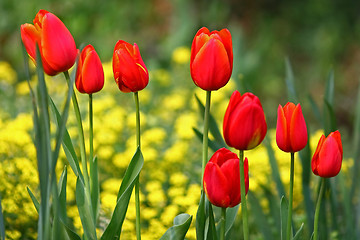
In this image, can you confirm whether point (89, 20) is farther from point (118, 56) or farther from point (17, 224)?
point (118, 56)

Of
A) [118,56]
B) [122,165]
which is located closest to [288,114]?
[118,56]

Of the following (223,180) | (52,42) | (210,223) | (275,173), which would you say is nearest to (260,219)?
(275,173)

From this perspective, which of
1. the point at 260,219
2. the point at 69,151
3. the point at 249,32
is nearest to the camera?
the point at 69,151

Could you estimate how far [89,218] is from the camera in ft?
3.71

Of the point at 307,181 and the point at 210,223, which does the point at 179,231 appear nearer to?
the point at 210,223

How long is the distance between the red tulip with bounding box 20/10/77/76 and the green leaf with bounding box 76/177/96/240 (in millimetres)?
250

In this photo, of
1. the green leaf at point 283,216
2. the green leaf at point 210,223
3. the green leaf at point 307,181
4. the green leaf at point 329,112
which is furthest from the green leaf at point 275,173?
the green leaf at point 210,223

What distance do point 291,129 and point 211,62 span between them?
196 millimetres

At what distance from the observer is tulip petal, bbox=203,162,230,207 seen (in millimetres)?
988

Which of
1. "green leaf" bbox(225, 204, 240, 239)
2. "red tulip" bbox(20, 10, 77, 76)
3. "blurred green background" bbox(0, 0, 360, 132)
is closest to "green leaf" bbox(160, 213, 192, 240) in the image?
"green leaf" bbox(225, 204, 240, 239)

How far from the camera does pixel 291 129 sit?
3.42 feet

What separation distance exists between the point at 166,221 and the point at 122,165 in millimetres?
512

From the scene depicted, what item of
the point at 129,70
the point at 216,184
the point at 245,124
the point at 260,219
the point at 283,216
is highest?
the point at 129,70

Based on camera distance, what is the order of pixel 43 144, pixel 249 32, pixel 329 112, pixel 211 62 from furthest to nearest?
pixel 249 32
pixel 329 112
pixel 211 62
pixel 43 144
